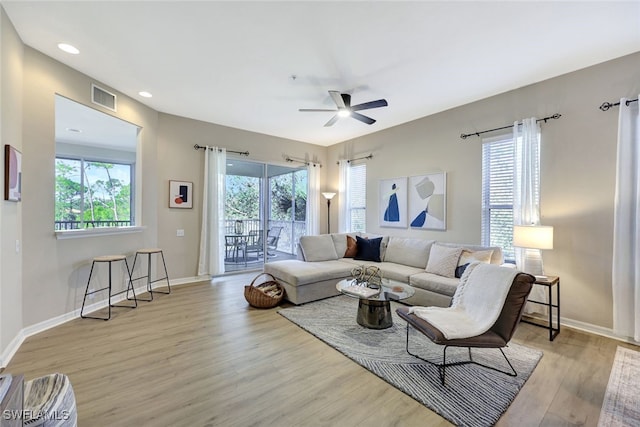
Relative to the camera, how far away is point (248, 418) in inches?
68.3

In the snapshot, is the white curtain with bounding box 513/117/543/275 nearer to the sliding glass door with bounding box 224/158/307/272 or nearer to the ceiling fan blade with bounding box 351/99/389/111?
the ceiling fan blade with bounding box 351/99/389/111

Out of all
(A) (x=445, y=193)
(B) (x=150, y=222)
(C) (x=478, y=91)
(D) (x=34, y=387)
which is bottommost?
(D) (x=34, y=387)

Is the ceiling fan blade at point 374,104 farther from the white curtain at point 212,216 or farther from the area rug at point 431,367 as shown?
the white curtain at point 212,216

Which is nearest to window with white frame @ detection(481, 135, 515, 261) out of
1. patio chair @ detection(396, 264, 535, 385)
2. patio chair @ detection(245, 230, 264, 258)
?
patio chair @ detection(396, 264, 535, 385)

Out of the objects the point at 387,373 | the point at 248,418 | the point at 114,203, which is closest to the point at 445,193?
the point at 387,373

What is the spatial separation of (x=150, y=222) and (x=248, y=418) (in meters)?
3.80

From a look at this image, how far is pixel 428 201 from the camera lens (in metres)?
4.63

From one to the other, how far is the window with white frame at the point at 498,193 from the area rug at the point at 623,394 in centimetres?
149

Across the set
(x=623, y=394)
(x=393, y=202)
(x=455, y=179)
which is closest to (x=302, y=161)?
(x=393, y=202)

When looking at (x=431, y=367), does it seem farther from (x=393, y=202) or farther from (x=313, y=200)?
(x=313, y=200)

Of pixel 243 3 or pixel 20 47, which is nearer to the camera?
pixel 243 3

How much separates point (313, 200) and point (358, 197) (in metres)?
1.12

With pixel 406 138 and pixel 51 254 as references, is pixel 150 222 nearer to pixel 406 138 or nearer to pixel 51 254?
pixel 51 254

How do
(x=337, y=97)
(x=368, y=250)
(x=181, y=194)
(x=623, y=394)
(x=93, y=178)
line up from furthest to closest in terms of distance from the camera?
(x=93, y=178) < (x=181, y=194) < (x=368, y=250) < (x=337, y=97) < (x=623, y=394)
